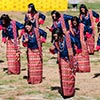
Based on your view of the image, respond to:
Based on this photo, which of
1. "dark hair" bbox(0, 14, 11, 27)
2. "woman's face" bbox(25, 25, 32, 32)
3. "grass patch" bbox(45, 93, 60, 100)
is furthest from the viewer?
"dark hair" bbox(0, 14, 11, 27)

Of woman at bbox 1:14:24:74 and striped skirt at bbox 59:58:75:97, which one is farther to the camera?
woman at bbox 1:14:24:74

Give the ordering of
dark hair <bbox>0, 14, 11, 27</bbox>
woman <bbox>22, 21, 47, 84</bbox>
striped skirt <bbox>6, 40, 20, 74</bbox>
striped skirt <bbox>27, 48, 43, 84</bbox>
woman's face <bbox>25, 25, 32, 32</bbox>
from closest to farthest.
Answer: woman's face <bbox>25, 25, 32, 32</bbox>, woman <bbox>22, 21, 47, 84</bbox>, striped skirt <bbox>27, 48, 43, 84</bbox>, dark hair <bbox>0, 14, 11, 27</bbox>, striped skirt <bbox>6, 40, 20, 74</bbox>

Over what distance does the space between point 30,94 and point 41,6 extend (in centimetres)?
1846

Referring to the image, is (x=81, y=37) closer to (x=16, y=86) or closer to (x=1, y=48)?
(x=16, y=86)

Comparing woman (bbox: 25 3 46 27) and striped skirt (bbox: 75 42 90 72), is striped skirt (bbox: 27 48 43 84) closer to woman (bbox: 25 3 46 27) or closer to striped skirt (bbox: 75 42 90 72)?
striped skirt (bbox: 75 42 90 72)

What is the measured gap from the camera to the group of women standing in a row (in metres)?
11.2

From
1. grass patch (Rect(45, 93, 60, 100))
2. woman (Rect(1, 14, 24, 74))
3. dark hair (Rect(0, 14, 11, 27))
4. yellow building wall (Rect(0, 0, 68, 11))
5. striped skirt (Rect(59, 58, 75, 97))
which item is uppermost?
yellow building wall (Rect(0, 0, 68, 11))

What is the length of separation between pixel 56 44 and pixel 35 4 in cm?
1879

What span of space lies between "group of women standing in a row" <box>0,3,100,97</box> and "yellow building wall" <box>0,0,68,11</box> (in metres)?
13.3

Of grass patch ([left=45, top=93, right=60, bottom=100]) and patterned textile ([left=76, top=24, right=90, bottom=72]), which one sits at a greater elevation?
patterned textile ([left=76, top=24, right=90, bottom=72])

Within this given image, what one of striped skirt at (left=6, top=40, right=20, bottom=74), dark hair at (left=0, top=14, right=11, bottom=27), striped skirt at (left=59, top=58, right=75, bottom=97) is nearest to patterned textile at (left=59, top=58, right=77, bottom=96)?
striped skirt at (left=59, top=58, right=75, bottom=97)

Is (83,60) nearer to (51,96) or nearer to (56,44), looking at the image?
(51,96)

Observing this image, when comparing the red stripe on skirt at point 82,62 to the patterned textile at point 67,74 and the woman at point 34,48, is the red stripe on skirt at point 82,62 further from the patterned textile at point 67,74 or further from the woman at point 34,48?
the patterned textile at point 67,74

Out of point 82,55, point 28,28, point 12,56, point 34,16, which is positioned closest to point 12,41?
point 12,56
